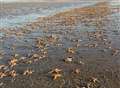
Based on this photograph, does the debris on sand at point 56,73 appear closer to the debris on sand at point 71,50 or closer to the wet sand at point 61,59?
the wet sand at point 61,59

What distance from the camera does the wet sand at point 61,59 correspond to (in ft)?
40.6

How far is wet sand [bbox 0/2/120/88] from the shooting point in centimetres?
1237

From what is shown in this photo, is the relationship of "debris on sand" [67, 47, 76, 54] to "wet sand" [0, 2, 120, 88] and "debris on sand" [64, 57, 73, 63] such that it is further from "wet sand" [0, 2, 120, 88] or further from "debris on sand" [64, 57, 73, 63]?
"debris on sand" [64, 57, 73, 63]

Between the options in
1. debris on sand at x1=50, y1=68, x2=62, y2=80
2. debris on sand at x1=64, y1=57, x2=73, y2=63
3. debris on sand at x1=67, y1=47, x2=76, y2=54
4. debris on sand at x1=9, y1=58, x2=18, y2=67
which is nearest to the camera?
debris on sand at x1=50, y1=68, x2=62, y2=80

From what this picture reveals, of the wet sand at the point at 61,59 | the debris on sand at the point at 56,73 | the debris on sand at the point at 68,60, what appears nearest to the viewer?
the wet sand at the point at 61,59

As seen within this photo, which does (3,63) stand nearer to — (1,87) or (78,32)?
(1,87)

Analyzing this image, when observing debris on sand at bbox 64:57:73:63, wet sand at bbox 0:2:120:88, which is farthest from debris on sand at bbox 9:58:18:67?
debris on sand at bbox 64:57:73:63

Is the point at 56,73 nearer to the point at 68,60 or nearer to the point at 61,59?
the point at 68,60

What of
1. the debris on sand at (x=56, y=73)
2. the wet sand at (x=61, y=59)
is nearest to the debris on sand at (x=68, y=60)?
the wet sand at (x=61, y=59)

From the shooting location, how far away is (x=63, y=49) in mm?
17922

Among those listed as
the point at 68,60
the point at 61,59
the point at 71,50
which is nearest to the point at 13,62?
the point at 61,59

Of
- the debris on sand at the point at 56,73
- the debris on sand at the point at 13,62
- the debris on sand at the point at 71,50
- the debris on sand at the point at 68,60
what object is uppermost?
the debris on sand at the point at 56,73

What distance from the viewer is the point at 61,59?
51.5 feet

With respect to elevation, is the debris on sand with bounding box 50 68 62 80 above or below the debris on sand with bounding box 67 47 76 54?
above
